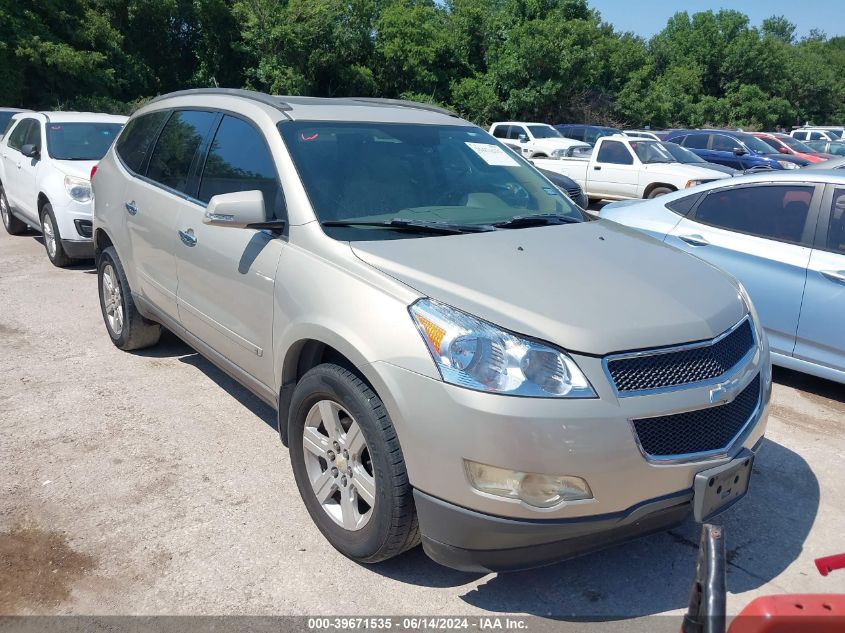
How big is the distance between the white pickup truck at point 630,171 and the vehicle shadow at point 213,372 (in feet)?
29.7

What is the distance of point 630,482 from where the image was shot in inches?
99.0

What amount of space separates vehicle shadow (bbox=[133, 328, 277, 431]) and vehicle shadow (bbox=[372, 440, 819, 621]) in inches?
68.0

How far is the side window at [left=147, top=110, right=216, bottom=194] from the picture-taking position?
14.2 ft

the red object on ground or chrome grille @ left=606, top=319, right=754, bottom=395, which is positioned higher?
chrome grille @ left=606, top=319, right=754, bottom=395

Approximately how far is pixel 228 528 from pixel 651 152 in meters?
12.0

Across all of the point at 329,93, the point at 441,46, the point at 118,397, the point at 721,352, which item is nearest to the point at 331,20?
the point at 329,93

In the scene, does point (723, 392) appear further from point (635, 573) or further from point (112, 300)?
point (112, 300)

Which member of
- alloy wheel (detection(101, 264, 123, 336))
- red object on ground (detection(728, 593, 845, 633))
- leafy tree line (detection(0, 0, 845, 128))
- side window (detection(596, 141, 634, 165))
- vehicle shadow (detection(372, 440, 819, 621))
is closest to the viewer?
red object on ground (detection(728, 593, 845, 633))

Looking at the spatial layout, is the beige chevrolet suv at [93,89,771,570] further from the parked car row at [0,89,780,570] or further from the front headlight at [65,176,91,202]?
the front headlight at [65,176,91,202]

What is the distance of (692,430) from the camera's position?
263cm

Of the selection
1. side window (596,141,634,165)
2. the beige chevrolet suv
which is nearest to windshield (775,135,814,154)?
side window (596,141,634,165)

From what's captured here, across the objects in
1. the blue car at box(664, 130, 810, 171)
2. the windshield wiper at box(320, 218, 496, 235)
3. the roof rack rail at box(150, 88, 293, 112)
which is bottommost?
the blue car at box(664, 130, 810, 171)

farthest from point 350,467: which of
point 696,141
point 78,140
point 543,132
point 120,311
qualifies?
point 543,132

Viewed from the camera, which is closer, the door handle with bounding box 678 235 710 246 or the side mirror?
the side mirror
